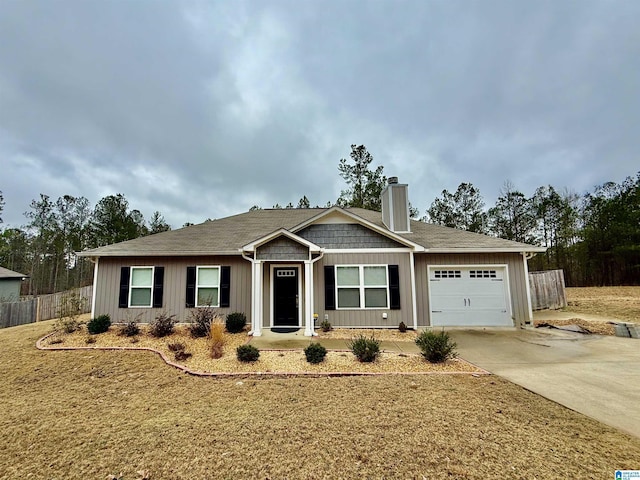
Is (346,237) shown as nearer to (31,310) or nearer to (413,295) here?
(413,295)

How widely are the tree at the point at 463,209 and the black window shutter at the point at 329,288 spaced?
21.6 meters

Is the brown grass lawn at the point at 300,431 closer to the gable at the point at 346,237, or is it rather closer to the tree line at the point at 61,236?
the gable at the point at 346,237

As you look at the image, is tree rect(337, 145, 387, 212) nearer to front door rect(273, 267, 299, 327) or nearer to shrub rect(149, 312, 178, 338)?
front door rect(273, 267, 299, 327)

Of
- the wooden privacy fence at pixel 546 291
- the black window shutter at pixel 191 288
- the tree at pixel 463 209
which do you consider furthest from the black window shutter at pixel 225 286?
the tree at pixel 463 209

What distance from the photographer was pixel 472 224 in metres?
27.1

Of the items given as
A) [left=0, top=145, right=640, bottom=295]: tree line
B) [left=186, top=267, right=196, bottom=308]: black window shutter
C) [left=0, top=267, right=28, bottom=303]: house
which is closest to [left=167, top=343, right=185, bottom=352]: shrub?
[left=186, top=267, right=196, bottom=308]: black window shutter

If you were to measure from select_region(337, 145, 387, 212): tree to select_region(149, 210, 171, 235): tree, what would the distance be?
65.6 feet

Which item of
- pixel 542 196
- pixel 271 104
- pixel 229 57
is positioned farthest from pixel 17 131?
pixel 542 196

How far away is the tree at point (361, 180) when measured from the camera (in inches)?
1004

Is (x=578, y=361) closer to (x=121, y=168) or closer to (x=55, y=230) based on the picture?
(x=121, y=168)

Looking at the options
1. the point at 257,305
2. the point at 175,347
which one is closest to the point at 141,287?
the point at 175,347

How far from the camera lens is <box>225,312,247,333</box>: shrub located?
29.3 ft

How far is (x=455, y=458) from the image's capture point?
9.07 feet

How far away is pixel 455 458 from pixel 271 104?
15.3 metres
